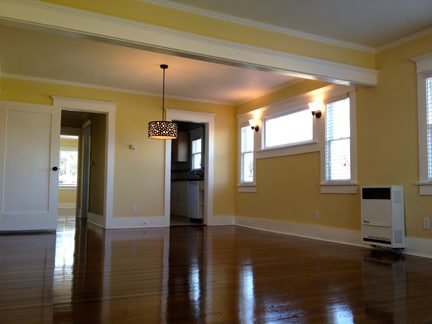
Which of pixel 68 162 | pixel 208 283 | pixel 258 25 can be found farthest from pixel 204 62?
pixel 68 162

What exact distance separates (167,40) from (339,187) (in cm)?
319

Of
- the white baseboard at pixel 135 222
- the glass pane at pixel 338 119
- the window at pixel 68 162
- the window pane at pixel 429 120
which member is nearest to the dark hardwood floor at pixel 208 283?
the window pane at pixel 429 120

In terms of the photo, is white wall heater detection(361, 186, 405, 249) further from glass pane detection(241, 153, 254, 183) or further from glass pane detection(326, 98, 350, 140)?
glass pane detection(241, 153, 254, 183)

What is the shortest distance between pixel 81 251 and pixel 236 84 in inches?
145

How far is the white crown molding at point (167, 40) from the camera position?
3.23 m

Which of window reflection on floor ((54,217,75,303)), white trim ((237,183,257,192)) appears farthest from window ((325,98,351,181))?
window reflection on floor ((54,217,75,303))

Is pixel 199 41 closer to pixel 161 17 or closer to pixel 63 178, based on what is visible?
pixel 161 17

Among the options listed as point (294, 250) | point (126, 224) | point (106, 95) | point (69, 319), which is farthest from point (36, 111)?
point (69, 319)

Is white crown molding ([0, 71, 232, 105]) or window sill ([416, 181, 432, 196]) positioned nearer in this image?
window sill ([416, 181, 432, 196])

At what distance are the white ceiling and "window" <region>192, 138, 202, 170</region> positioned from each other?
6.41ft

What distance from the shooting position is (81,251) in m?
4.33

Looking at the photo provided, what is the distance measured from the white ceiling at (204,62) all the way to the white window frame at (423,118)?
40 cm

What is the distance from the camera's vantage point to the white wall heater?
447cm

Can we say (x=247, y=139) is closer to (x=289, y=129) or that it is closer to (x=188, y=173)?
(x=289, y=129)
